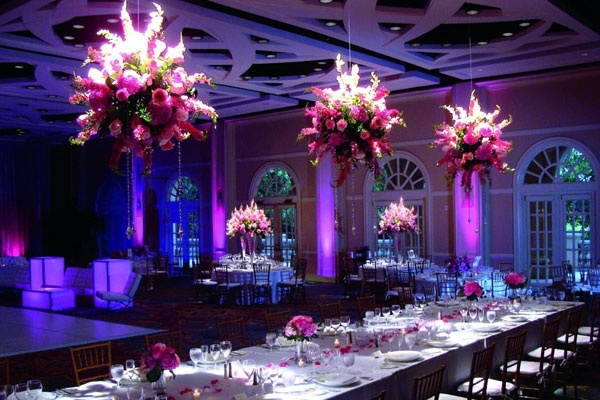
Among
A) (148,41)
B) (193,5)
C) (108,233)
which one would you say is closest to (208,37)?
(193,5)

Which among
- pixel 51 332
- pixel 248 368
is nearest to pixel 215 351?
pixel 248 368

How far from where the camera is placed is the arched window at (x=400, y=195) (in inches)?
659

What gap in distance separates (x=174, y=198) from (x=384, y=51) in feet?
37.9

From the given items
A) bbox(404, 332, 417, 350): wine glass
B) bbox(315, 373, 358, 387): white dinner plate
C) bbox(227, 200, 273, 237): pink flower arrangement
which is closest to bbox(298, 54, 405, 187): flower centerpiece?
bbox(404, 332, 417, 350): wine glass

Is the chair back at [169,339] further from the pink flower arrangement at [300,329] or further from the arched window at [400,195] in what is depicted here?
the arched window at [400,195]

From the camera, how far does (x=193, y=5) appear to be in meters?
9.86

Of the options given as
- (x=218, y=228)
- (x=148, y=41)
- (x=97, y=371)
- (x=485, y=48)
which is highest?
(x=485, y=48)

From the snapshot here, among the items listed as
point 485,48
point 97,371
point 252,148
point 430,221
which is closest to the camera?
point 97,371

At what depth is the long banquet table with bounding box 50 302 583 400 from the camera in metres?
4.12

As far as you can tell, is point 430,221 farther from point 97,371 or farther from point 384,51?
point 97,371

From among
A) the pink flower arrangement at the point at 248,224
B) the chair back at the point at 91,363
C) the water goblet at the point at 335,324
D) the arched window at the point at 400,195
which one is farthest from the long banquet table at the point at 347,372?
the arched window at the point at 400,195

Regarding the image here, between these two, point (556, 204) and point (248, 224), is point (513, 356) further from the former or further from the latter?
point (556, 204)

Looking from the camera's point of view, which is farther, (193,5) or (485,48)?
(485,48)

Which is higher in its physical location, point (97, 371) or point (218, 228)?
point (218, 228)
